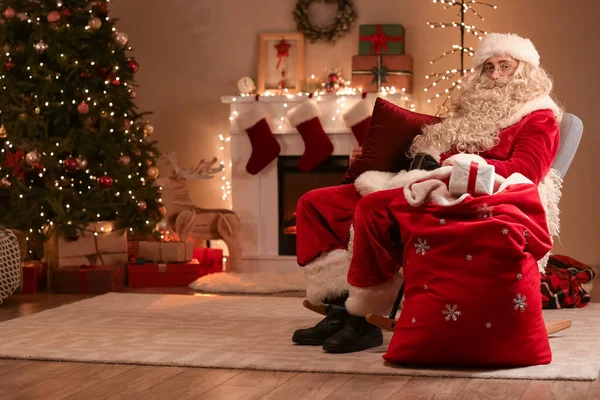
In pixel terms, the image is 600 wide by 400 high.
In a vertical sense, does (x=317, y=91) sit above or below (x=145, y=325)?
above

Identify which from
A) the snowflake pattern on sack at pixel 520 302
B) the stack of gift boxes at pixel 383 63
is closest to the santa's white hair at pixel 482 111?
the snowflake pattern on sack at pixel 520 302

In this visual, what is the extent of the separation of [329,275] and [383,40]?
294 centimetres

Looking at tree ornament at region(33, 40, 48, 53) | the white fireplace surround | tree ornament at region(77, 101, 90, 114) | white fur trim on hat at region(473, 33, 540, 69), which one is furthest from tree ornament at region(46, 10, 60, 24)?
white fur trim on hat at region(473, 33, 540, 69)

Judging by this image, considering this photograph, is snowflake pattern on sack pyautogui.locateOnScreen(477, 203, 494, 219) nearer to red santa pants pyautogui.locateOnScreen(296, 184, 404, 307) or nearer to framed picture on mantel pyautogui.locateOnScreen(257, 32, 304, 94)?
red santa pants pyautogui.locateOnScreen(296, 184, 404, 307)

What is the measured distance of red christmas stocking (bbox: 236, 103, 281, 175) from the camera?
610 centimetres

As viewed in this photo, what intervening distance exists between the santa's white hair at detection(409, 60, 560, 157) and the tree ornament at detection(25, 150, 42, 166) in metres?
2.60

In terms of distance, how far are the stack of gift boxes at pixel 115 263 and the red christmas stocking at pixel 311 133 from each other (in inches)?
38.1

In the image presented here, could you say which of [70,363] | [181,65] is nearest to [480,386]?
[70,363]

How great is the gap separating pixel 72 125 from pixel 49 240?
690 mm

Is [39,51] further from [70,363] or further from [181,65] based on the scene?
[70,363]

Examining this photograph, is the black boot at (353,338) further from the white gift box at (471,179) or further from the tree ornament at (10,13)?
the tree ornament at (10,13)

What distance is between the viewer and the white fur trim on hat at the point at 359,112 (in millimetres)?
5844

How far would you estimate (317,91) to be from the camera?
6.17 metres

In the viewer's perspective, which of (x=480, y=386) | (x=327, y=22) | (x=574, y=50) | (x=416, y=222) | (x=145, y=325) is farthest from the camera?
(x=327, y=22)
